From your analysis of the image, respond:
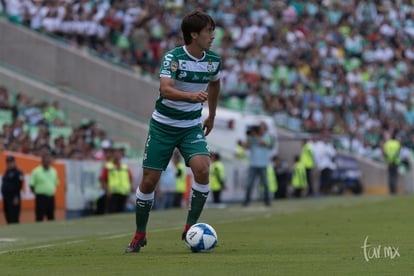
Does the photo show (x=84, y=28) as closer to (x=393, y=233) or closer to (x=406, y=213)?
(x=406, y=213)

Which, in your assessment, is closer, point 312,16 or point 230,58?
point 230,58

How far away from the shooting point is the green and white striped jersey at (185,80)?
12211mm

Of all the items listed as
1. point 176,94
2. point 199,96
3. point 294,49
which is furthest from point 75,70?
point 199,96

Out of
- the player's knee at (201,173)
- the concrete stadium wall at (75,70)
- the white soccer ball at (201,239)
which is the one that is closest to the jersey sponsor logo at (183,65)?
the player's knee at (201,173)

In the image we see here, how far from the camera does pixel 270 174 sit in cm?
3500

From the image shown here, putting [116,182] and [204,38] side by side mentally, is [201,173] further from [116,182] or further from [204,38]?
[116,182]

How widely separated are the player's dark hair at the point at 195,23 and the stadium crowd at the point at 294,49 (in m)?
25.4

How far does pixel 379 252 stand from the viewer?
11516 millimetres

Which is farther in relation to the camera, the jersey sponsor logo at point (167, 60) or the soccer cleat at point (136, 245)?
the soccer cleat at point (136, 245)

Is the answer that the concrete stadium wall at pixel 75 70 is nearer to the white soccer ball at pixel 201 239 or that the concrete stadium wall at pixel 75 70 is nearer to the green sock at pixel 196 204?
the green sock at pixel 196 204

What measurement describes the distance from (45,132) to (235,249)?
1611cm

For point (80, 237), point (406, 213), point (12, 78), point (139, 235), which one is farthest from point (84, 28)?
point (139, 235)

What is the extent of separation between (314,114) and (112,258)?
99.6ft

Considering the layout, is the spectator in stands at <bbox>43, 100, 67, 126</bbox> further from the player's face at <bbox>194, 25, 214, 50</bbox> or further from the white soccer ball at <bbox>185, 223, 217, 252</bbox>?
the white soccer ball at <bbox>185, 223, 217, 252</bbox>
